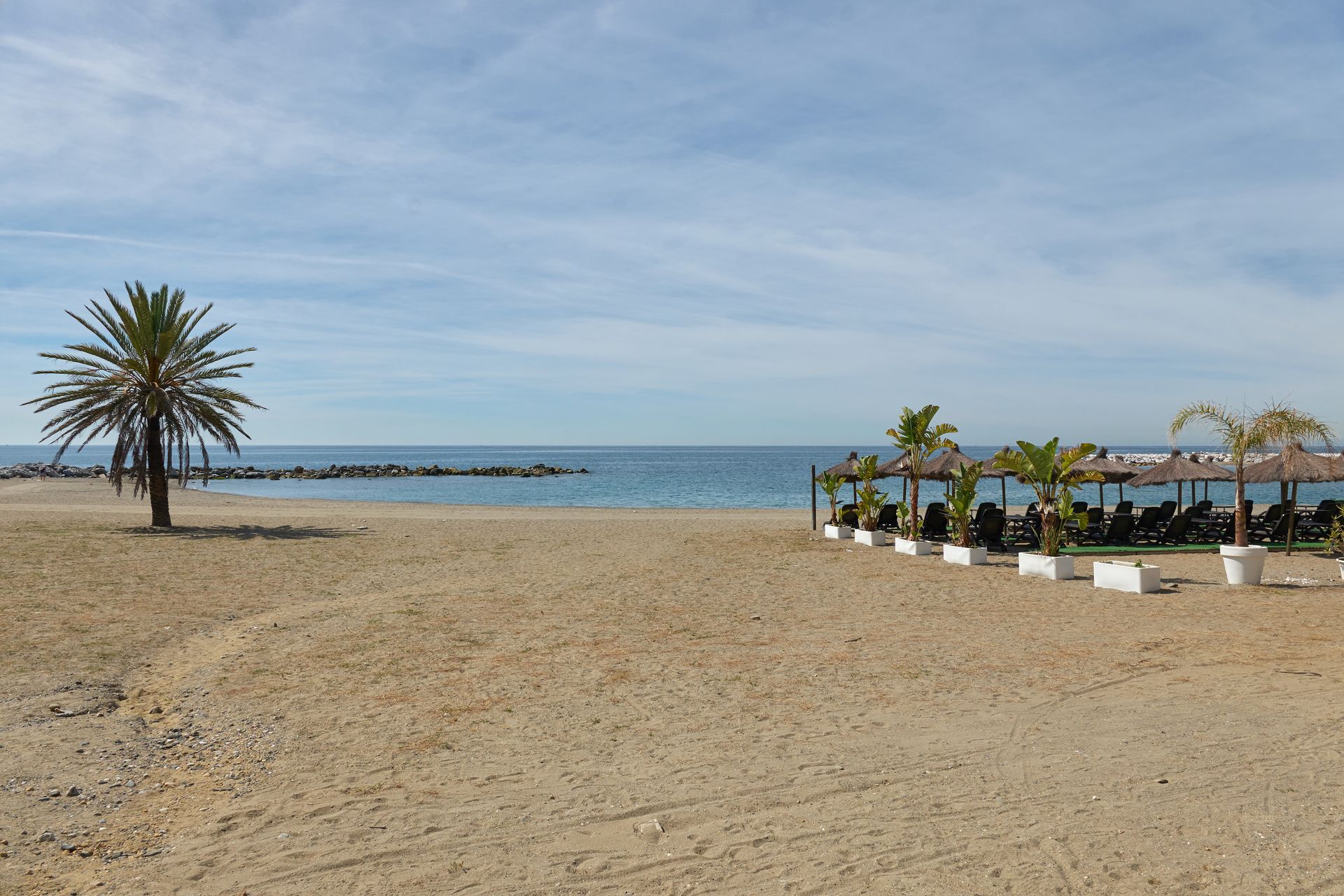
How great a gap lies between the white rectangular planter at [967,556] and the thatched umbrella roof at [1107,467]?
186 inches

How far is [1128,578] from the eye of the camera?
12203mm

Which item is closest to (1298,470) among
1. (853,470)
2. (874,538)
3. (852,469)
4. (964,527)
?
(964,527)

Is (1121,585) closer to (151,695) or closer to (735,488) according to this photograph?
(151,695)

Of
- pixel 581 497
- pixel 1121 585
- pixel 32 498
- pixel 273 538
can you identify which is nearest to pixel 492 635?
pixel 1121 585

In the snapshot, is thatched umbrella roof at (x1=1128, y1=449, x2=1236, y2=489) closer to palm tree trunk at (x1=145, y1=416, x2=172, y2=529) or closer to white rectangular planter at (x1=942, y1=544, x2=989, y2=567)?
white rectangular planter at (x1=942, y1=544, x2=989, y2=567)

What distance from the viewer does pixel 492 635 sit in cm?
905

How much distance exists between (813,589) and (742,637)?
12.2 feet

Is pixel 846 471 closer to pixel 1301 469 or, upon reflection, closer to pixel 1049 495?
pixel 1049 495

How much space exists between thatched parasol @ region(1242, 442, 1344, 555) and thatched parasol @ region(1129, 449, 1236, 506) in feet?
2.55

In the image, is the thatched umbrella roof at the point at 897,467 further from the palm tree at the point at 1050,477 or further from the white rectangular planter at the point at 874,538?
the palm tree at the point at 1050,477

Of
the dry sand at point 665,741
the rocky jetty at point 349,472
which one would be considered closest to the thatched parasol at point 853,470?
the dry sand at point 665,741

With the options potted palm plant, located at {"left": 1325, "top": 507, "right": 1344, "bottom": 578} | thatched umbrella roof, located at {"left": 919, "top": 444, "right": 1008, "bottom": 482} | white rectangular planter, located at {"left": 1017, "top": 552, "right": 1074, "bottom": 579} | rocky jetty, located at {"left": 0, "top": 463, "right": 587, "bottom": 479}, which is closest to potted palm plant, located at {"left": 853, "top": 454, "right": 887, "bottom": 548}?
thatched umbrella roof, located at {"left": 919, "top": 444, "right": 1008, "bottom": 482}

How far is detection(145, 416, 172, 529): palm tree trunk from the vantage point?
20.2 m

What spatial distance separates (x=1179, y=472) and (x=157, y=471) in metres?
23.1
